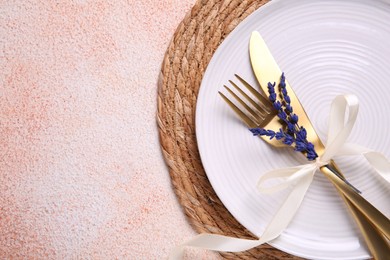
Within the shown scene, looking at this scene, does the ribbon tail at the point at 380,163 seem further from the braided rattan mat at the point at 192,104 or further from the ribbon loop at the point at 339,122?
the braided rattan mat at the point at 192,104

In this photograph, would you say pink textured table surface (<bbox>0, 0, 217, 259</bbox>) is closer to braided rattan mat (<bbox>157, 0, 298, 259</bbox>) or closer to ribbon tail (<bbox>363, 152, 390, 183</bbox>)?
braided rattan mat (<bbox>157, 0, 298, 259</bbox>)

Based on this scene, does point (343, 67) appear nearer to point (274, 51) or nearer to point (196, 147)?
point (274, 51)

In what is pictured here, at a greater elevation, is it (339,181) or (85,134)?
(85,134)

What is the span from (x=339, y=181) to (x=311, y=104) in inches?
4.0

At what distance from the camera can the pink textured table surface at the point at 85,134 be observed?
71cm

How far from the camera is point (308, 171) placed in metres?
0.60

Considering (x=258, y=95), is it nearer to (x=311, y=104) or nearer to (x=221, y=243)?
(x=311, y=104)

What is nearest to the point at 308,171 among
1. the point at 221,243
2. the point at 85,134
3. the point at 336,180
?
the point at 336,180

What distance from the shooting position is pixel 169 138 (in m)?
0.68

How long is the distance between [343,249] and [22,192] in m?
0.44

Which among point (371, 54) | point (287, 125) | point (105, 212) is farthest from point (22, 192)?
point (371, 54)

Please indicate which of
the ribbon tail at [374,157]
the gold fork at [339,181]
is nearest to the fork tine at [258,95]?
the gold fork at [339,181]

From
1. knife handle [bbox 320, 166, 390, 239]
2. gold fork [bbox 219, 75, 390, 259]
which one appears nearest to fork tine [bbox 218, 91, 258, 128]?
gold fork [bbox 219, 75, 390, 259]

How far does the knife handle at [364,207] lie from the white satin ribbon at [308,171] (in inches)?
1.1
